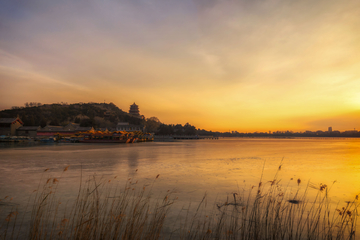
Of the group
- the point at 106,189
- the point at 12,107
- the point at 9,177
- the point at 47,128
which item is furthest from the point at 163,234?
the point at 12,107

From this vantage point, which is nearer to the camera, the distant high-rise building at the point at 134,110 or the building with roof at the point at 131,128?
the building with roof at the point at 131,128

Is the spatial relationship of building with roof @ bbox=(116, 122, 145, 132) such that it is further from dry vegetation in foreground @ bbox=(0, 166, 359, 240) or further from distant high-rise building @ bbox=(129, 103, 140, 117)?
dry vegetation in foreground @ bbox=(0, 166, 359, 240)

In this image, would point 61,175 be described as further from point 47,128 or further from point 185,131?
point 185,131

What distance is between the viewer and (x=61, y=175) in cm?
1346

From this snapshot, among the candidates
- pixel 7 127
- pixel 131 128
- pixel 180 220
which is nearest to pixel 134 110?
pixel 131 128

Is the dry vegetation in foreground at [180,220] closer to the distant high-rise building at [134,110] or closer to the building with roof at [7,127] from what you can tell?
the building with roof at [7,127]

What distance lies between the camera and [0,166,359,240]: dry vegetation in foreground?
4824 millimetres

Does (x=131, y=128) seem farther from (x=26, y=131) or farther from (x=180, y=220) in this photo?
(x=180, y=220)

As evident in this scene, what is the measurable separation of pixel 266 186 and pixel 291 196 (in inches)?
71.8

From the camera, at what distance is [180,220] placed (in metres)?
6.45

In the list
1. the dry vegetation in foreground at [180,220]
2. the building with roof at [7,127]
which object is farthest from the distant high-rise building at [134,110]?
the dry vegetation in foreground at [180,220]

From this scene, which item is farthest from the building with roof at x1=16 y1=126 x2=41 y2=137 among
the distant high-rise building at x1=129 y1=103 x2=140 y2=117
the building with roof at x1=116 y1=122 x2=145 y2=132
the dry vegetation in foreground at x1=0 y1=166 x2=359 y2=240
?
the dry vegetation in foreground at x1=0 y1=166 x2=359 y2=240

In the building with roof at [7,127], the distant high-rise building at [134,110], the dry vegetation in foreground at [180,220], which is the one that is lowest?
the dry vegetation in foreground at [180,220]

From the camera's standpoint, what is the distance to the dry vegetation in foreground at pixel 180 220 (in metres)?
4.82
